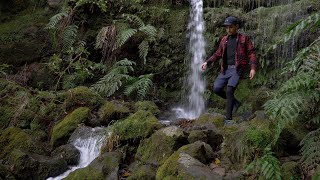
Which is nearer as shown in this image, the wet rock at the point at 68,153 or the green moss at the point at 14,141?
the wet rock at the point at 68,153

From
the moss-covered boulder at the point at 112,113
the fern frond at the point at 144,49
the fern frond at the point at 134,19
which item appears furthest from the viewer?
the fern frond at the point at 134,19

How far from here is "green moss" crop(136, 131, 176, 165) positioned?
478cm

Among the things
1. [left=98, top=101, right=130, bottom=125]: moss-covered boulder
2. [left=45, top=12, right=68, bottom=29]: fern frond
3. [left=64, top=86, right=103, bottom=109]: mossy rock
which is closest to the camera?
[left=98, top=101, right=130, bottom=125]: moss-covered boulder

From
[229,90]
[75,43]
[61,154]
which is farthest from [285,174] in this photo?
[75,43]

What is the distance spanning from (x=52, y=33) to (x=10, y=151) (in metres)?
4.59

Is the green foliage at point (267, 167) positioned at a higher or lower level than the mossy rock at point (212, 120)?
higher

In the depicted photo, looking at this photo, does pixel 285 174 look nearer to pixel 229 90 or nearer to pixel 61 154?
pixel 229 90

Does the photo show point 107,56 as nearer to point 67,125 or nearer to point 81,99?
point 81,99

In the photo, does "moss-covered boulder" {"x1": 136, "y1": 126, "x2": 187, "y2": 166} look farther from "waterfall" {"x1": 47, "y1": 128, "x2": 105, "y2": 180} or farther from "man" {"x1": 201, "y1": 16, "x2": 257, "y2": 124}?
"man" {"x1": 201, "y1": 16, "x2": 257, "y2": 124}

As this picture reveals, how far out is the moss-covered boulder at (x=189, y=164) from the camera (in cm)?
396

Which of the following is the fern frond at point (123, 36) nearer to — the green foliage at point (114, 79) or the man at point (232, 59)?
the green foliage at point (114, 79)

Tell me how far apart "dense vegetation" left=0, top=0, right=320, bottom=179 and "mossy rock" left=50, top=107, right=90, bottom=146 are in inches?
0.7

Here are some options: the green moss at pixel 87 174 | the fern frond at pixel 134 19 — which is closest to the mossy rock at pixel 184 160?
the green moss at pixel 87 174

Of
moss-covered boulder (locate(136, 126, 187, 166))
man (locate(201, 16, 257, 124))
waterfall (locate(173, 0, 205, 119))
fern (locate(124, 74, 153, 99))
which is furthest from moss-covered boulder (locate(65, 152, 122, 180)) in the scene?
waterfall (locate(173, 0, 205, 119))
